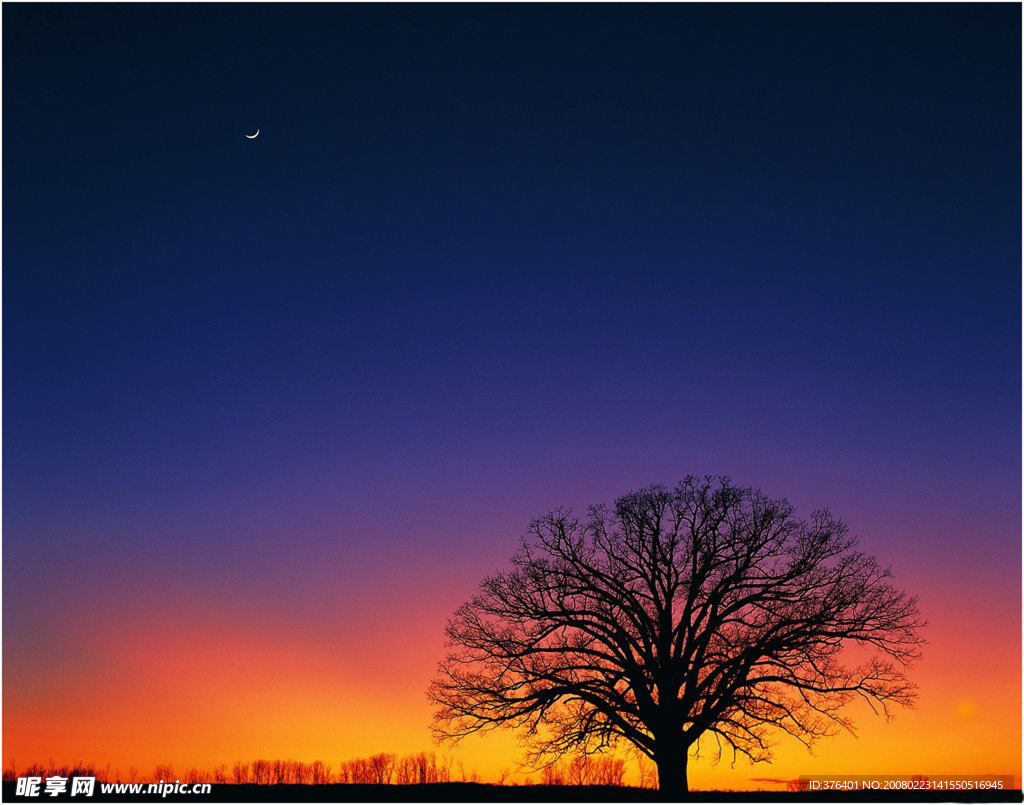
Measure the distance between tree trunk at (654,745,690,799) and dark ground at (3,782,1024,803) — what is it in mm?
429

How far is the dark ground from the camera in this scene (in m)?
28.0

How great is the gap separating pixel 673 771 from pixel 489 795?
5.86m

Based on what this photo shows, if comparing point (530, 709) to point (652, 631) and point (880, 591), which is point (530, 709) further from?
point (880, 591)

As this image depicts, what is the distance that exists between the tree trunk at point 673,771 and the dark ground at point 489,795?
16.9 inches

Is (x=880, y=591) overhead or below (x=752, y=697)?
overhead

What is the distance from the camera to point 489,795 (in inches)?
1176

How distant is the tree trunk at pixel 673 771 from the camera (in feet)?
102

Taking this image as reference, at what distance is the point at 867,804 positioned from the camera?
2781cm

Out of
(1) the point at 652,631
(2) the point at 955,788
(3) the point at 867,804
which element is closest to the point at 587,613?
(1) the point at 652,631

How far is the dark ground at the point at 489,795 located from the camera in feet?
91.9

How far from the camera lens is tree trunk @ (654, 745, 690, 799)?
102 ft

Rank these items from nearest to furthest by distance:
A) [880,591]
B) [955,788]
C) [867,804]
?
1. [867,804]
2. [955,788]
3. [880,591]

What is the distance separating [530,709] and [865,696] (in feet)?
34.5

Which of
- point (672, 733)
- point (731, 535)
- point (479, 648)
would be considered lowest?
point (672, 733)
